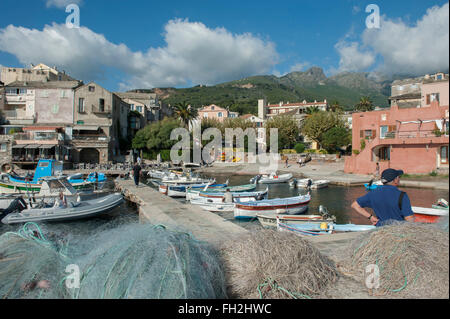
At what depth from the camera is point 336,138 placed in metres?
51.9

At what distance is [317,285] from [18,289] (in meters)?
3.86

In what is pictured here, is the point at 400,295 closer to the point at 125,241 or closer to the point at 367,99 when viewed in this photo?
the point at 125,241

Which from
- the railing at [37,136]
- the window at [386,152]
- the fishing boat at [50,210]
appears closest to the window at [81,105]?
the railing at [37,136]

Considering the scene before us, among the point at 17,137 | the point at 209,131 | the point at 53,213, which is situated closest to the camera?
the point at 53,213

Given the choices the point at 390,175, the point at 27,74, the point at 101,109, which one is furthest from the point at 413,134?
the point at 27,74

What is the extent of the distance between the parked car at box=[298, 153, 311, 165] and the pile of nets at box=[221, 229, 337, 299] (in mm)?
46650

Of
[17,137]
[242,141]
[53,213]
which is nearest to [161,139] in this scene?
[242,141]

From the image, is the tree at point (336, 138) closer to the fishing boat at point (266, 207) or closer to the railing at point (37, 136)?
the fishing boat at point (266, 207)

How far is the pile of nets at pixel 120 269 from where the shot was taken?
321 cm

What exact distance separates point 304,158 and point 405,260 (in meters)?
48.9

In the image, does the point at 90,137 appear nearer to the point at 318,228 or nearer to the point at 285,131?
the point at 285,131

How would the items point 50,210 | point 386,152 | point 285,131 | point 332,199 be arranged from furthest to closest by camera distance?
point 285,131
point 332,199
point 50,210
point 386,152

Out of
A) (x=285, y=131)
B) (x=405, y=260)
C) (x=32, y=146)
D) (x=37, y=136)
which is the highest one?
(x=285, y=131)

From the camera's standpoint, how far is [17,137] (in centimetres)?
4412
